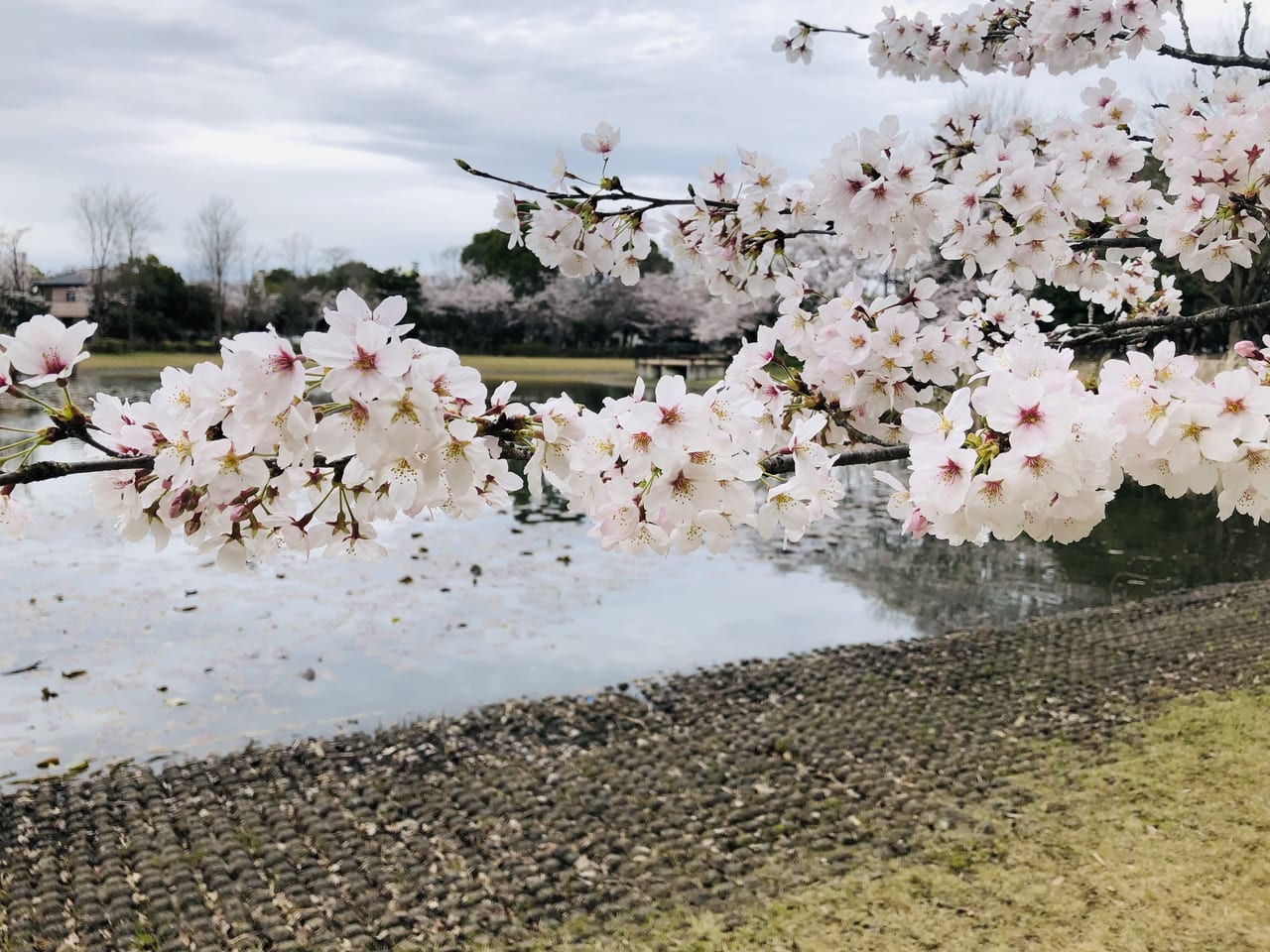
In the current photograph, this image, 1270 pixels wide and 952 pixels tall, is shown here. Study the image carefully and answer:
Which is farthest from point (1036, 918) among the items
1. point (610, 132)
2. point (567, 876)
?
point (610, 132)

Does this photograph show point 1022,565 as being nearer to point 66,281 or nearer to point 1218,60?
point 1218,60

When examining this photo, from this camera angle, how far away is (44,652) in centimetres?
513

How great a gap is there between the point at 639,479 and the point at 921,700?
363 centimetres

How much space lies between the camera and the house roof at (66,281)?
43438mm

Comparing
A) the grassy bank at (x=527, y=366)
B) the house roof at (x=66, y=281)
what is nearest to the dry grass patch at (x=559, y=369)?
the grassy bank at (x=527, y=366)

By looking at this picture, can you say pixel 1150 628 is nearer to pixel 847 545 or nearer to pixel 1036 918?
pixel 847 545

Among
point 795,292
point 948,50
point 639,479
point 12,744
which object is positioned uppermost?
point 948,50

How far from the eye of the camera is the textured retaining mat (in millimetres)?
A: 2766

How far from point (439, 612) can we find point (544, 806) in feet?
9.00

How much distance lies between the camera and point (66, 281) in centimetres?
4572

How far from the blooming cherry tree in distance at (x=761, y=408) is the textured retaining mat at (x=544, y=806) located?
1.75 m

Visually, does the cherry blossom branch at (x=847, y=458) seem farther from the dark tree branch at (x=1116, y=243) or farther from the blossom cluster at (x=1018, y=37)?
the blossom cluster at (x=1018, y=37)

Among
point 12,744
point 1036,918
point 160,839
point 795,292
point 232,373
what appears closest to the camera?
point 232,373

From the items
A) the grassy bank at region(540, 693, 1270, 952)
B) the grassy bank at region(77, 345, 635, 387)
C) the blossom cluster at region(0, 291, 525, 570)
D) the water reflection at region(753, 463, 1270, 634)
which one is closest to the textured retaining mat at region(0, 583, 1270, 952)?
the grassy bank at region(540, 693, 1270, 952)
